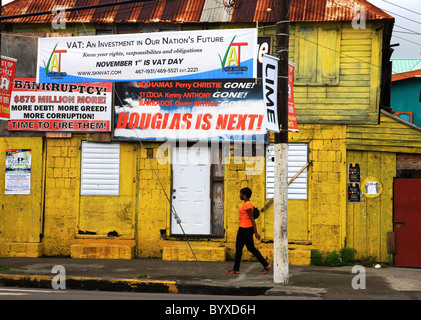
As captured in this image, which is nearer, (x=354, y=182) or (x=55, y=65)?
(x=354, y=182)

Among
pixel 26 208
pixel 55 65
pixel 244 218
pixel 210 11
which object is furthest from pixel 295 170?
pixel 26 208

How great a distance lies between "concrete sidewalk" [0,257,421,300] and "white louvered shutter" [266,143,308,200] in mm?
1838

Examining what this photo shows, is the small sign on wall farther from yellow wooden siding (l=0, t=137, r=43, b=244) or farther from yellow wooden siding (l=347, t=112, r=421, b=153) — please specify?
yellow wooden siding (l=0, t=137, r=43, b=244)

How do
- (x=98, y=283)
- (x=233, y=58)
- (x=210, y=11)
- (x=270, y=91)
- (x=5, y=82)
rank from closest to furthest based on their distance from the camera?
(x=270, y=91) → (x=98, y=283) → (x=5, y=82) → (x=233, y=58) → (x=210, y=11)

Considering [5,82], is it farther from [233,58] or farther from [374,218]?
[374,218]

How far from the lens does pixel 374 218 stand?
44.3 ft

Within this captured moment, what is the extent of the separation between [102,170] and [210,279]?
4.81 metres

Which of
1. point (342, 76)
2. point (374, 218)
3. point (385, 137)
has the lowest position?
point (374, 218)

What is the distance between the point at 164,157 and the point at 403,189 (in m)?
5.91

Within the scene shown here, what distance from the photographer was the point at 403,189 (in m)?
13.4

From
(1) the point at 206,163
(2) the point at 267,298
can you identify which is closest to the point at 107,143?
(1) the point at 206,163

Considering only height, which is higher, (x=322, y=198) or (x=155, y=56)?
(x=155, y=56)

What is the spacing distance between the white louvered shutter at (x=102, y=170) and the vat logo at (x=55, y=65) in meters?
1.84

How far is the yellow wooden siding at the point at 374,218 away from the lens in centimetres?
1345
